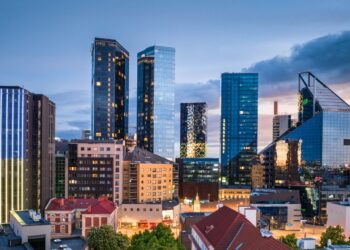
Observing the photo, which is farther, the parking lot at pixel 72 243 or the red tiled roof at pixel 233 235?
the parking lot at pixel 72 243

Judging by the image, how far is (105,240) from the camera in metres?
79.6

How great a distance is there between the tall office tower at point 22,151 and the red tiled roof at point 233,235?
89.7m

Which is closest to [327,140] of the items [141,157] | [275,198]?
[275,198]

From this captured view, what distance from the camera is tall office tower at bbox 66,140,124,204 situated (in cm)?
15388

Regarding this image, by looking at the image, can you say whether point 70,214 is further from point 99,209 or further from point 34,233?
point 34,233

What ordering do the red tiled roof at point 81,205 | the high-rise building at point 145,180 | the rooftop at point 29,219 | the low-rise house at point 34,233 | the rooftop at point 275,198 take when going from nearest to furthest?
1. the low-rise house at point 34,233
2. the rooftop at point 29,219
3. the red tiled roof at point 81,205
4. the rooftop at point 275,198
5. the high-rise building at point 145,180

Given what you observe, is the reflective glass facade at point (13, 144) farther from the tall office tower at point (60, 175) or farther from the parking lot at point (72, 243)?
the parking lot at point (72, 243)

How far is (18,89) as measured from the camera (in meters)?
138

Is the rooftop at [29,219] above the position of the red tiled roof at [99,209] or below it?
above

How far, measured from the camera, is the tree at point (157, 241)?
71.1m

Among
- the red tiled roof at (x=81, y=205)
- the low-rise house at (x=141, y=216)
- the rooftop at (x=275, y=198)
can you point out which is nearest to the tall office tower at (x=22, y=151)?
the red tiled roof at (x=81, y=205)

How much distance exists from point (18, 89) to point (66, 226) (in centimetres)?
5173

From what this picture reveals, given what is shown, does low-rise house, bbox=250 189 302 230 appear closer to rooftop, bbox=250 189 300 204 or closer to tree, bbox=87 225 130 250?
rooftop, bbox=250 189 300 204

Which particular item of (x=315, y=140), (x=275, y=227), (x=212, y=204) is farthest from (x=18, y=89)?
(x=315, y=140)
